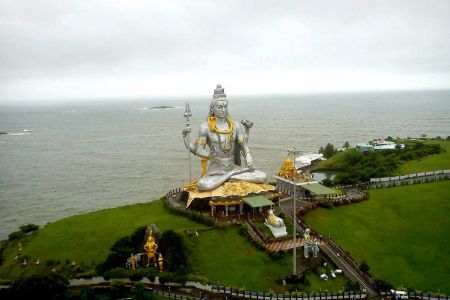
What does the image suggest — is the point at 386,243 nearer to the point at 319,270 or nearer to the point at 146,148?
the point at 319,270

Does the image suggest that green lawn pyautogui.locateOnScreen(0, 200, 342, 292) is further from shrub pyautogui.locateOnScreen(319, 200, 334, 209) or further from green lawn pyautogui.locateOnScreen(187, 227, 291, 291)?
shrub pyautogui.locateOnScreen(319, 200, 334, 209)

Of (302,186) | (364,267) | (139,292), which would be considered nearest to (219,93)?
(302,186)

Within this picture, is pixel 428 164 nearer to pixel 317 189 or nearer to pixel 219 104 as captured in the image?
pixel 317 189

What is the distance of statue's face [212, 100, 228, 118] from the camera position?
34.2 m

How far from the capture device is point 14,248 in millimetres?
31156

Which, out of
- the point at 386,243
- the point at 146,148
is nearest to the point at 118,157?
the point at 146,148

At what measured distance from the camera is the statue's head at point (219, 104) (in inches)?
1348

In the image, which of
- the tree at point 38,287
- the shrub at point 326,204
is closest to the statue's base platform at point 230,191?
the shrub at point 326,204

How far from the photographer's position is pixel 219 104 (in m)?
34.2

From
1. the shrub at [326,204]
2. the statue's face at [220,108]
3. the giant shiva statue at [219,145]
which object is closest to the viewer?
the statue's face at [220,108]

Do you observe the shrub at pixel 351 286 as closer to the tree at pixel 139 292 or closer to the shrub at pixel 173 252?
the shrub at pixel 173 252

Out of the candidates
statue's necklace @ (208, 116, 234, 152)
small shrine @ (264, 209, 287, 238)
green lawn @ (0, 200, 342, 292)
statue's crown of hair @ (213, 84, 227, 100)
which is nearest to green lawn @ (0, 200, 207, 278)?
green lawn @ (0, 200, 342, 292)

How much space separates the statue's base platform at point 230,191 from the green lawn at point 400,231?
4424mm

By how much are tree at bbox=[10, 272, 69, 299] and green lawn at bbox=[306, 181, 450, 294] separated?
17.1 meters
